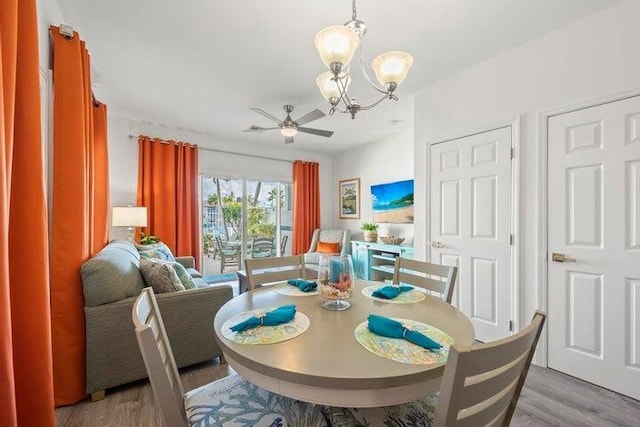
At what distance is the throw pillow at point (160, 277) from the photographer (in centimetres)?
210

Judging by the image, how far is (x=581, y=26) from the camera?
1982 millimetres

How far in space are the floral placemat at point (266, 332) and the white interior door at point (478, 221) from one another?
207cm

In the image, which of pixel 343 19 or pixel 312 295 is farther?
pixel 343 19

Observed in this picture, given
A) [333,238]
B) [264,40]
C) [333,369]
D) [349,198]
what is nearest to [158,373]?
[333,369]

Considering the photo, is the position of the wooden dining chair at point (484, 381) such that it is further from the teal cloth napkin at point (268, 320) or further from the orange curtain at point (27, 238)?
the orange curtain at point (27, 238)

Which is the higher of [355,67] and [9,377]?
[355,67]

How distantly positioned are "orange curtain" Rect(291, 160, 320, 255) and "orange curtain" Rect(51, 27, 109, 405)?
3.93 metres

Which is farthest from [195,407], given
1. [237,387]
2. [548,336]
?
[548,336]

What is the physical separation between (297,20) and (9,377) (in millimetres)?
2303

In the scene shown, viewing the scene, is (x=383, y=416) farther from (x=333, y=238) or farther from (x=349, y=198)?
(x=349, y=198)

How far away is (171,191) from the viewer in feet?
14.0

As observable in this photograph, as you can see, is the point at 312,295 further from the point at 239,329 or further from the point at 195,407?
the point at 195,407

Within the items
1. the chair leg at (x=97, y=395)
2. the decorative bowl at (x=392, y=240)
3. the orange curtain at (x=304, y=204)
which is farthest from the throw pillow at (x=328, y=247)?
the chair leg at (x=97, y=395)

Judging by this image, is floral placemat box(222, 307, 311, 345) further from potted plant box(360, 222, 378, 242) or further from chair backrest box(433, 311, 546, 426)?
potted plant box(360, 222, 378, 242)
